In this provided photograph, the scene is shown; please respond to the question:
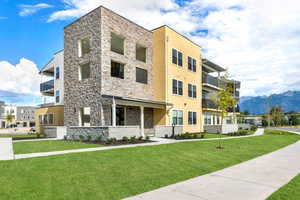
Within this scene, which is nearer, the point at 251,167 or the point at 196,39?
the point at 251,167

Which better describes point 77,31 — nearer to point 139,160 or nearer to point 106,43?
point 106,43

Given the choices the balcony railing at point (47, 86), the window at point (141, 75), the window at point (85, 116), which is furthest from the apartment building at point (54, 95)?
the window at point (141, 75)

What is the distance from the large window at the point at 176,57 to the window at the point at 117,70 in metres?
6.41

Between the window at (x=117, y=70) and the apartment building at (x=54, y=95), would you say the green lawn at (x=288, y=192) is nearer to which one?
the window at (x=117, y=70)

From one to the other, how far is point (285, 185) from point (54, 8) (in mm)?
18005

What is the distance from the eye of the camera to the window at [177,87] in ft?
71.9

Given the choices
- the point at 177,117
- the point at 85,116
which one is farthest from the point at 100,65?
the point at 177,117

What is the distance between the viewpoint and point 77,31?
64.4 ft

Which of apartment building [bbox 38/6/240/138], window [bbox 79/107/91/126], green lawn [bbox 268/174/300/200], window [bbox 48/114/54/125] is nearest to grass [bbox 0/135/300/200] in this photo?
green lawn [bbox 268/174/300/200]

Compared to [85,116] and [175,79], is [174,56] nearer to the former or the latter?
[175,79]

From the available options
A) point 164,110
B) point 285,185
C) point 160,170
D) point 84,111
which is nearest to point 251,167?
point 285,185

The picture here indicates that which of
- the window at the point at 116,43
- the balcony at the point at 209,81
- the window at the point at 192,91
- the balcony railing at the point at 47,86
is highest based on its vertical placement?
the window at the point at 116,43

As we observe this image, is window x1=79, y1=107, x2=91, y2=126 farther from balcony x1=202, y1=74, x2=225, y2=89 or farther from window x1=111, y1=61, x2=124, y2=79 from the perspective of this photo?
balcony x1=202, y1=74, x2=225, y2=89

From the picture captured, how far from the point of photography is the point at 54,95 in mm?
26875
